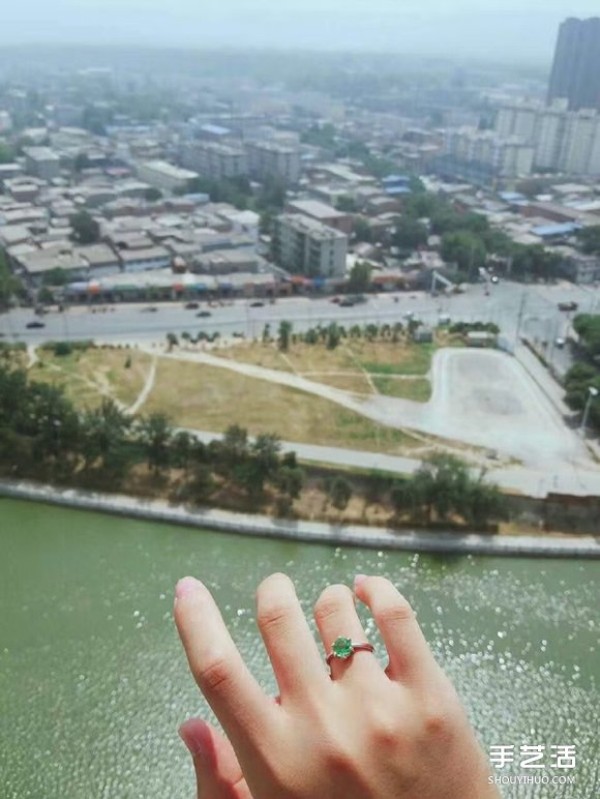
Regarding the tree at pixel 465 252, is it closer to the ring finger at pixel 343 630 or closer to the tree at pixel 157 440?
the tree at pixel 157 440

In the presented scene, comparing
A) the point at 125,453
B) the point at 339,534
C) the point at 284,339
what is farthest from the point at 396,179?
the point at 339,534

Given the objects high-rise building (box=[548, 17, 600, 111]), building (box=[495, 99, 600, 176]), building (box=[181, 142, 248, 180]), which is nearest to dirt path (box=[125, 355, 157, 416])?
building (box=[181, 142, 248, 180])

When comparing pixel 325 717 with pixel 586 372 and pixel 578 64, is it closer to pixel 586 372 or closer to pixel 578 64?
pixel 586 372

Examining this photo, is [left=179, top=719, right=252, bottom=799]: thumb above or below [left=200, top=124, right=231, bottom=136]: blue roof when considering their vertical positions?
above

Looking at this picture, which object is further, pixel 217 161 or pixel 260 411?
pixel 217 161

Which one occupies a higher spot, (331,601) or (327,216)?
(331,601)

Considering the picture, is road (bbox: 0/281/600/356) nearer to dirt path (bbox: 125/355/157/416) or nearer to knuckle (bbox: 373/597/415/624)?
dirt path (bbox: 125/355/157/416)

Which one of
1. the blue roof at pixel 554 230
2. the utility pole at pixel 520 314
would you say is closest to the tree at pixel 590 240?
the blue roof at pixel 554 230
